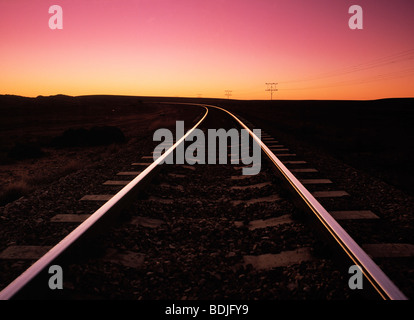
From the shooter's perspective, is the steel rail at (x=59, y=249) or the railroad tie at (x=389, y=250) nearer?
the steel rail at (x=59, y=249)

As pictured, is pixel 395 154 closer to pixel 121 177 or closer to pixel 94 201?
pixel 121 177

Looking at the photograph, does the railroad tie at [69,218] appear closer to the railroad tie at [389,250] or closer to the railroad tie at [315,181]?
the railroad tie at [389,250]

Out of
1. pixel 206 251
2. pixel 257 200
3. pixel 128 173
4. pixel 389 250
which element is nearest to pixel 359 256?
pixel 389 250

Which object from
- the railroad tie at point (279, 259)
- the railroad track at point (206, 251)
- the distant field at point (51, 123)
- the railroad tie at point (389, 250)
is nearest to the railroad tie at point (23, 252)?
the railroad track at point (206, 251)

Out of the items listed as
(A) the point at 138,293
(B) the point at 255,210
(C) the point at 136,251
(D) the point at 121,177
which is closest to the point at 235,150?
(D) the point at 121,177

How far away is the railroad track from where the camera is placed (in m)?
1.97

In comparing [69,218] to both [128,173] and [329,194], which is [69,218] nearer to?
[128,173]

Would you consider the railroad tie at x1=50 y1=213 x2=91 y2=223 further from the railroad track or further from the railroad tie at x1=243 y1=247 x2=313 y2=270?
the railroad tie at x1=243 y1=247 x2=313 y2=270

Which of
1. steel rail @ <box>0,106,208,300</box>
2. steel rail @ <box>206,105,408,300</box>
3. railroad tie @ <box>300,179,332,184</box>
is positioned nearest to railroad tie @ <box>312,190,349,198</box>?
railroad tie @ <box>300,179,332,184</box>

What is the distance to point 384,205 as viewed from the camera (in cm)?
386

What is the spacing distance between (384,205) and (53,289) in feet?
12.8

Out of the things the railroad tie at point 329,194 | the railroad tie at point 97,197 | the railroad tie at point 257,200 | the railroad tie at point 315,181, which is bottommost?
the railroad tie at point 257,200

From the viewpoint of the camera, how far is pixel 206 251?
2600 mm

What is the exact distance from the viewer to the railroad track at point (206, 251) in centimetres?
197
